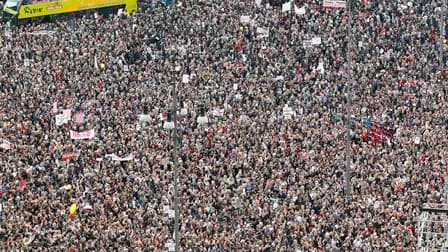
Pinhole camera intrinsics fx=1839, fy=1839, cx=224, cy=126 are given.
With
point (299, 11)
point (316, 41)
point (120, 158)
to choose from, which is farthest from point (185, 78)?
point (120, 158)

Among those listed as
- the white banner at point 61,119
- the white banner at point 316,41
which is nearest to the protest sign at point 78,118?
the white banner at point 61,119

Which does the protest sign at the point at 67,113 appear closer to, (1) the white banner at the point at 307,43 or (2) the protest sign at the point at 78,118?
(2) the protest sign at the point at 78,118

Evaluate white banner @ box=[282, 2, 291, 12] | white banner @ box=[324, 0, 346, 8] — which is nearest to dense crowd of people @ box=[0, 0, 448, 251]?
white banner @ box=[324, 0, 346, 8]

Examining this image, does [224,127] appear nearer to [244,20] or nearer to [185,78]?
[185,78]

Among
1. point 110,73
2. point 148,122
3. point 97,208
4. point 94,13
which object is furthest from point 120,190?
point 94,13

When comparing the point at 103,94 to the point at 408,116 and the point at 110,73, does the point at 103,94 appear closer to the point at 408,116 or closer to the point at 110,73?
the point at 110,73
